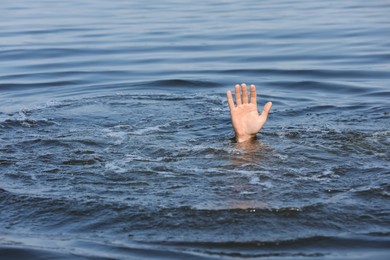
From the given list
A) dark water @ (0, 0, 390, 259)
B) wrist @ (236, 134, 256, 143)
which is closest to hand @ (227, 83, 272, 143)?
wrist @ (236, 134, 256, 143)

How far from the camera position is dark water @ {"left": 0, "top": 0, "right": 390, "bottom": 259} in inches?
194

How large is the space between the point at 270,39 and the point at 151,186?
8.44m

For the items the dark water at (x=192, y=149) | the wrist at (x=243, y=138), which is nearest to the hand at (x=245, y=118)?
the wrist at (x=243, y=138)

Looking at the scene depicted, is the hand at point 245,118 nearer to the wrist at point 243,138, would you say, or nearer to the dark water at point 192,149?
the wrist at point 243,138

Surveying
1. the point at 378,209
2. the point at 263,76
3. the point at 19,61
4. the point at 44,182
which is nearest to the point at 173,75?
the point at 263,76

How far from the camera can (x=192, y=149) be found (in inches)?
271

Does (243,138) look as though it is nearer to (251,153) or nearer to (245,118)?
(245,118)

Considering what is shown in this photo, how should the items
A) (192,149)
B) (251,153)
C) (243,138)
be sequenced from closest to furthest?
(251,153) < (192,149) < (243,138)

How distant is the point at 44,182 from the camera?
6.00m

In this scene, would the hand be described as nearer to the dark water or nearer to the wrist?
the wrist

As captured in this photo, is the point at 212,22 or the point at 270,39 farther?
the point at 212,22

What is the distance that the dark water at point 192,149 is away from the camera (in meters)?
4.93

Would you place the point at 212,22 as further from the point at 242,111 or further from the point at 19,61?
the point at 242,111

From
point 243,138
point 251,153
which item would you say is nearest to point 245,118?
point 243,138
